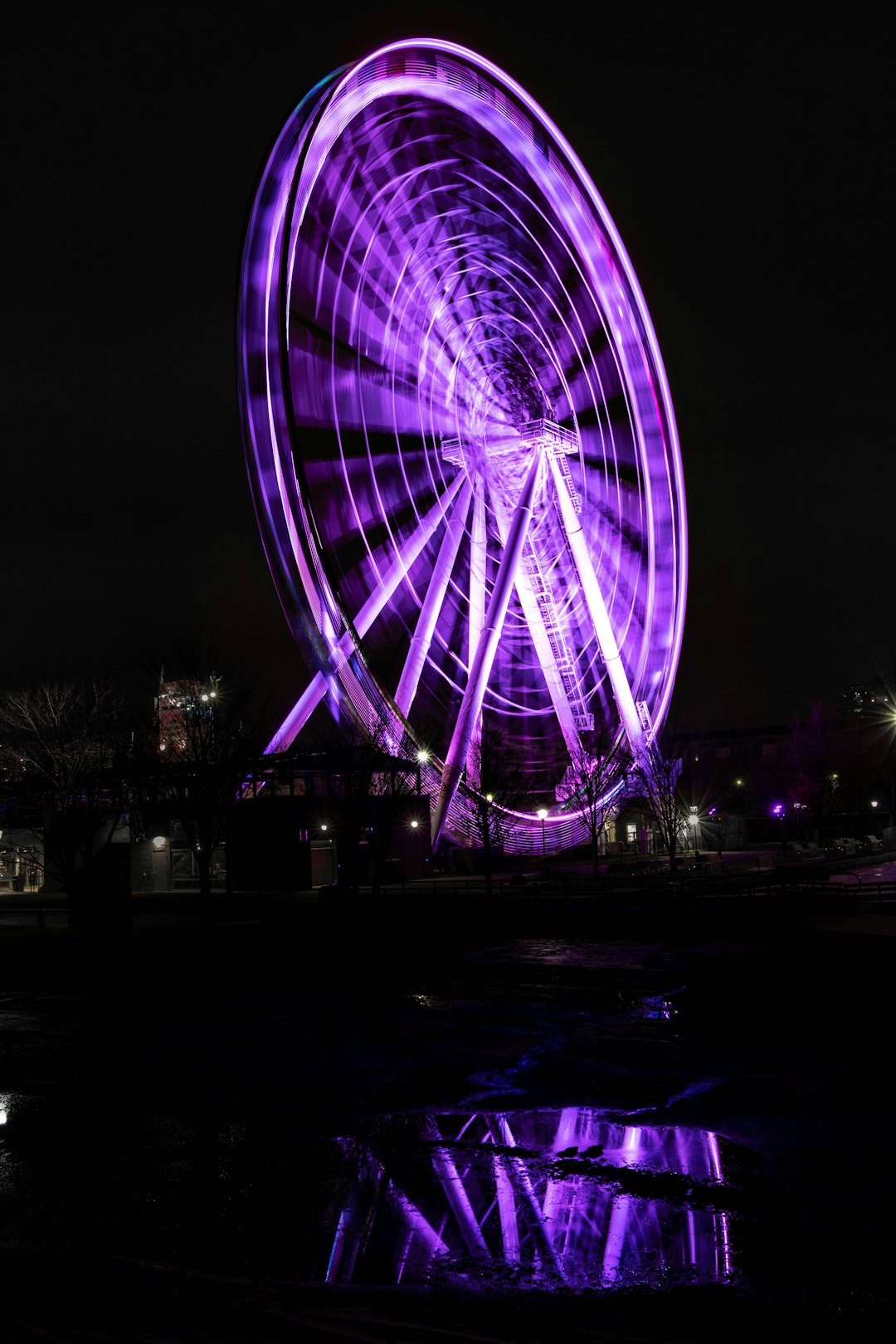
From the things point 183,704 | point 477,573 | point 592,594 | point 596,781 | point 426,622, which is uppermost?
point 477,573

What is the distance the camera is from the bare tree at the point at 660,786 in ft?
107

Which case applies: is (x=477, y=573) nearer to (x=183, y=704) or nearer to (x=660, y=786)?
(x=183, y=704)

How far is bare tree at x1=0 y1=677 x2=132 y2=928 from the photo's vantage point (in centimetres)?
2572

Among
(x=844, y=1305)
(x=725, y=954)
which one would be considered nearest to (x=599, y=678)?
(x=725, y=954)

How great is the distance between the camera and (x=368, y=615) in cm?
2166

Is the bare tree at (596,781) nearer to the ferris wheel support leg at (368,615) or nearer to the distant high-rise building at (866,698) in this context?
the ferris wheel support leg at (368,615)

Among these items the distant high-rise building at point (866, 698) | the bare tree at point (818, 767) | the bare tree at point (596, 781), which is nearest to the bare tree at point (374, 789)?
the bare tree at point (596, 781)

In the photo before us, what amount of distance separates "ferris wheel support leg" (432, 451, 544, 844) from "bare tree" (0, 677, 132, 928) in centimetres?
720

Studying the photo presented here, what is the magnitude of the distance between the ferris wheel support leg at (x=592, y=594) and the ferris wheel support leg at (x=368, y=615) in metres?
2.41

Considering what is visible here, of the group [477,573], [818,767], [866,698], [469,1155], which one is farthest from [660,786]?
[866,698]

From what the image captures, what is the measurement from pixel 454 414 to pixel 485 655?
526 centimetres

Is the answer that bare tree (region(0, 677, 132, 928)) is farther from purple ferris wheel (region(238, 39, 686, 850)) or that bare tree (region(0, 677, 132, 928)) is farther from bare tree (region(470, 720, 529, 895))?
bare tree (region(470, 720, 529, 895))

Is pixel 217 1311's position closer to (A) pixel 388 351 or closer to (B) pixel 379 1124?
(B) pixel 379 1124

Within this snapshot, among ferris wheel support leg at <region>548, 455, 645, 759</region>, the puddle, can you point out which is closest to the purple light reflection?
the puddle
